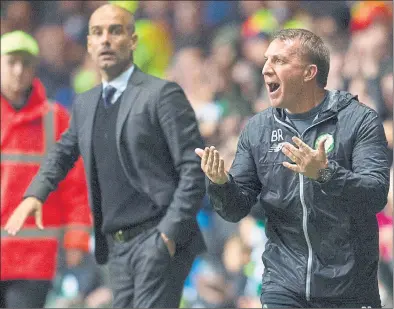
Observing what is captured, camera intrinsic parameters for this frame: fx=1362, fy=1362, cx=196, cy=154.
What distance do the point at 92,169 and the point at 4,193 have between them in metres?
1.10

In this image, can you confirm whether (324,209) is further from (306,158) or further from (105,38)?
(105,38)

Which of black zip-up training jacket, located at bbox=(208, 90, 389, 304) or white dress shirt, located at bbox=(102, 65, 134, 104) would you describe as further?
white dress shirt, located at bbox=(102, 65, 134, 104)

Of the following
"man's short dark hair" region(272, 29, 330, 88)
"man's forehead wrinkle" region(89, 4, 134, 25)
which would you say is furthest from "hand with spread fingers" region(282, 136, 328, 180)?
"man's forehead wrinkle" region(89, 4, 134, 25)

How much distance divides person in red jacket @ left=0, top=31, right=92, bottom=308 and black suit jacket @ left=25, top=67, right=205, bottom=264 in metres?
0.87

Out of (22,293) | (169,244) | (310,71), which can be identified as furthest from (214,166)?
(22,293)

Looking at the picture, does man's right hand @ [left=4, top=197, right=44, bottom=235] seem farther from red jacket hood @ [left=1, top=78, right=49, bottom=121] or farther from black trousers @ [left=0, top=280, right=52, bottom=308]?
red jacket hood @ [left=1, top=78, right=49, bottom=121]

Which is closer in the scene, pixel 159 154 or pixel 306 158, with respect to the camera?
pixel 306 158

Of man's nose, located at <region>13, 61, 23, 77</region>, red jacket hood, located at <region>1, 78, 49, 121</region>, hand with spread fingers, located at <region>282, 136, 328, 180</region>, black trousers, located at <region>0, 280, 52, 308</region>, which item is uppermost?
hand with spread fingers, located at <region>282, 136, 328, 180</region>

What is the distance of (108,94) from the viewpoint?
7906 mm

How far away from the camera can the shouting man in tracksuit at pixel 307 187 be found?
242 inches

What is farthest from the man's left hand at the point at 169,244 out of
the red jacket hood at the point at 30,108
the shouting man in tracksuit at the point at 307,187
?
the red jacket hood at the point at 30,108

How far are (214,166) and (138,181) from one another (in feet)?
5.43

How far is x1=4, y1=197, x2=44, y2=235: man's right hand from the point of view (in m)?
7.59

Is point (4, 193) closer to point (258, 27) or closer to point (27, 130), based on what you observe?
point (27, 130)
